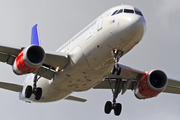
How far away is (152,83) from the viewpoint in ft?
107

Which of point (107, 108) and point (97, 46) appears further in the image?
point (107, 108)

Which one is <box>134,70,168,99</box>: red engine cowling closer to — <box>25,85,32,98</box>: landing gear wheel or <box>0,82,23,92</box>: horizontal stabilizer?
<box>25,85,32,98</box>: landing gear wheel

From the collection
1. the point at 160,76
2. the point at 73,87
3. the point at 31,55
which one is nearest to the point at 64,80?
the point at 73,87

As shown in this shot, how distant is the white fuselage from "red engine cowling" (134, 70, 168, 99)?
210 inches

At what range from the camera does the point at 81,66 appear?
89.5 feet

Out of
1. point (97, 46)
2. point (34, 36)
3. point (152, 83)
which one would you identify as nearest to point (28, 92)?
point (97, 46)

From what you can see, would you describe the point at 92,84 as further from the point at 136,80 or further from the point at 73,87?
the point at 136,80

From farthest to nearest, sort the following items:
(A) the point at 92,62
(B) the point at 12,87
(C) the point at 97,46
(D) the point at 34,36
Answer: (D) the point at 34,36 → (B) the point at 12,87 → (A) the point at 92,62 → (C) the point at 97,46

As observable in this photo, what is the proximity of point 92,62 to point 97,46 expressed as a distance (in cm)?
136

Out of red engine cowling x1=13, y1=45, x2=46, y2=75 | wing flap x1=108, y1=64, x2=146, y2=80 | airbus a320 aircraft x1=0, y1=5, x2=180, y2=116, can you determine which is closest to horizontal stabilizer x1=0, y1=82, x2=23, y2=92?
airbus a320 aircraft x1=0, y1=5, x2=180, y2=116

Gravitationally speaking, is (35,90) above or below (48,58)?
below

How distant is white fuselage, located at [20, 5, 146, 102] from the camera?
24734 millimetres

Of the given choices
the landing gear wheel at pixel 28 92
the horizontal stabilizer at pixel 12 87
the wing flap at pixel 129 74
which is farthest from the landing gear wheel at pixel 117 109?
the horizontal stabilizer at pixel 12 87

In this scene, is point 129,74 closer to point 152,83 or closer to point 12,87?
point 152,83
